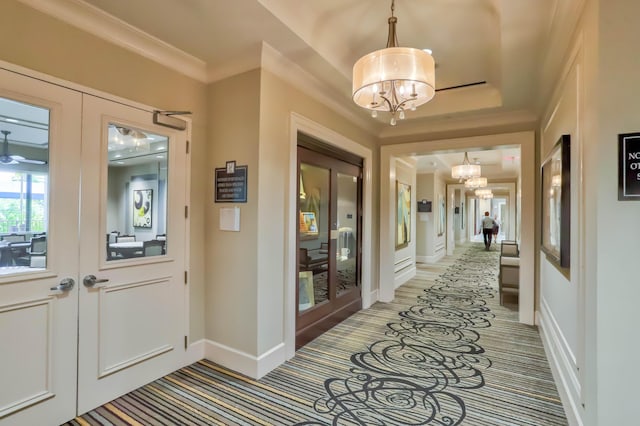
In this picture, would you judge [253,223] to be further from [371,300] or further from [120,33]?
[371,300]

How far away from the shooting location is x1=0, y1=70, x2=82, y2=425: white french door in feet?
6.42

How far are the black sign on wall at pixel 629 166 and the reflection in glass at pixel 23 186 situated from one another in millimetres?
3401

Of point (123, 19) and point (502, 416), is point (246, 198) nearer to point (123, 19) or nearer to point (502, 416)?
point (123, 19)

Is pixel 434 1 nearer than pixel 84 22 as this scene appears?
No

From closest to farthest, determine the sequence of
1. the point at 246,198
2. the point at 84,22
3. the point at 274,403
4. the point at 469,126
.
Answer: the point at 84,22, the point at 274,403, the point at 246,198, the point at 469,126

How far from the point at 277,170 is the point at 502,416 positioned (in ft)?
8.73

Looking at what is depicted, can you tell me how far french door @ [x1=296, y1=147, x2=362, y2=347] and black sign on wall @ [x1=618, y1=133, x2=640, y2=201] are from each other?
2.50 m

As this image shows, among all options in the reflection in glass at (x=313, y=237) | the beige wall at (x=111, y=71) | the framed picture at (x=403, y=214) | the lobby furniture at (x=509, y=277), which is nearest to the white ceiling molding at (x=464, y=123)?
the framed picture at (x=403, y=214)

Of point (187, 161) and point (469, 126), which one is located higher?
point (469, 126)

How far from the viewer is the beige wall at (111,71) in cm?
198

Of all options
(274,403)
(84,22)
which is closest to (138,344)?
(274,403)

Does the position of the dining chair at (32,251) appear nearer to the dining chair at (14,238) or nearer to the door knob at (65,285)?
the dining chair at (14,238)

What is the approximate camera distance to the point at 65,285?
2.17 metres

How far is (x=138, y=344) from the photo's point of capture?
8.60 ft
